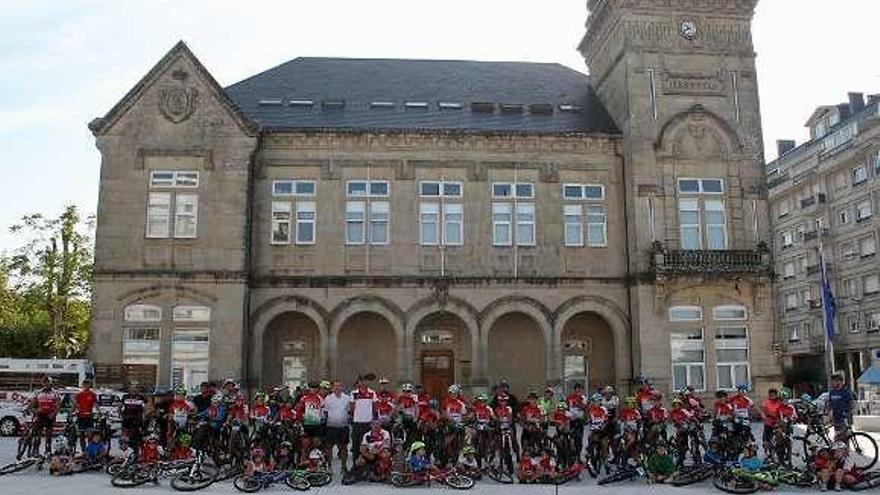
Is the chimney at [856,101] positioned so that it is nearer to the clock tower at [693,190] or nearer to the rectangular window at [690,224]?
the clock tower at [693,190]

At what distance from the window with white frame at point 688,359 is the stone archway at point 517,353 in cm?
486

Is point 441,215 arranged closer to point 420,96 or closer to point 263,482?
point 420,96

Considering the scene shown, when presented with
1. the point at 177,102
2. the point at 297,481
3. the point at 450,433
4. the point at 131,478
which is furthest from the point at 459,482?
the point at 177,102

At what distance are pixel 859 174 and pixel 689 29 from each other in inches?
1385

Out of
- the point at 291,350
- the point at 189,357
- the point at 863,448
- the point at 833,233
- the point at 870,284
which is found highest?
the point at 833,233

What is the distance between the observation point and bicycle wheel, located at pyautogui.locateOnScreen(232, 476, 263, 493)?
15352 mm

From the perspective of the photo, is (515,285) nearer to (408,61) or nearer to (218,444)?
(408,61)

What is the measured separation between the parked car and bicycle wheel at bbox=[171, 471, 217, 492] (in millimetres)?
10592

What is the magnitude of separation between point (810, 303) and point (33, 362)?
56950 mm

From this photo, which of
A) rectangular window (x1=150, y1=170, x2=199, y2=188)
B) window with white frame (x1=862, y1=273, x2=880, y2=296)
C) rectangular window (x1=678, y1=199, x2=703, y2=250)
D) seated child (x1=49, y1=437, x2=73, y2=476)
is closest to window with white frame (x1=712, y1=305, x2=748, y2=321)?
rectangular window (x1=678, y1=199, x2=703, y2=250)

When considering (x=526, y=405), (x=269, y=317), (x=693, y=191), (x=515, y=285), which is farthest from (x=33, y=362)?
(x=693, y=191)

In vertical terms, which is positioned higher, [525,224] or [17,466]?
[525,224]

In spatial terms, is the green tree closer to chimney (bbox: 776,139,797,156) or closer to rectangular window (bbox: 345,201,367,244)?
rectangular window (bbox: 345,201,367,244)

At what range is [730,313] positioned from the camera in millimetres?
31766
